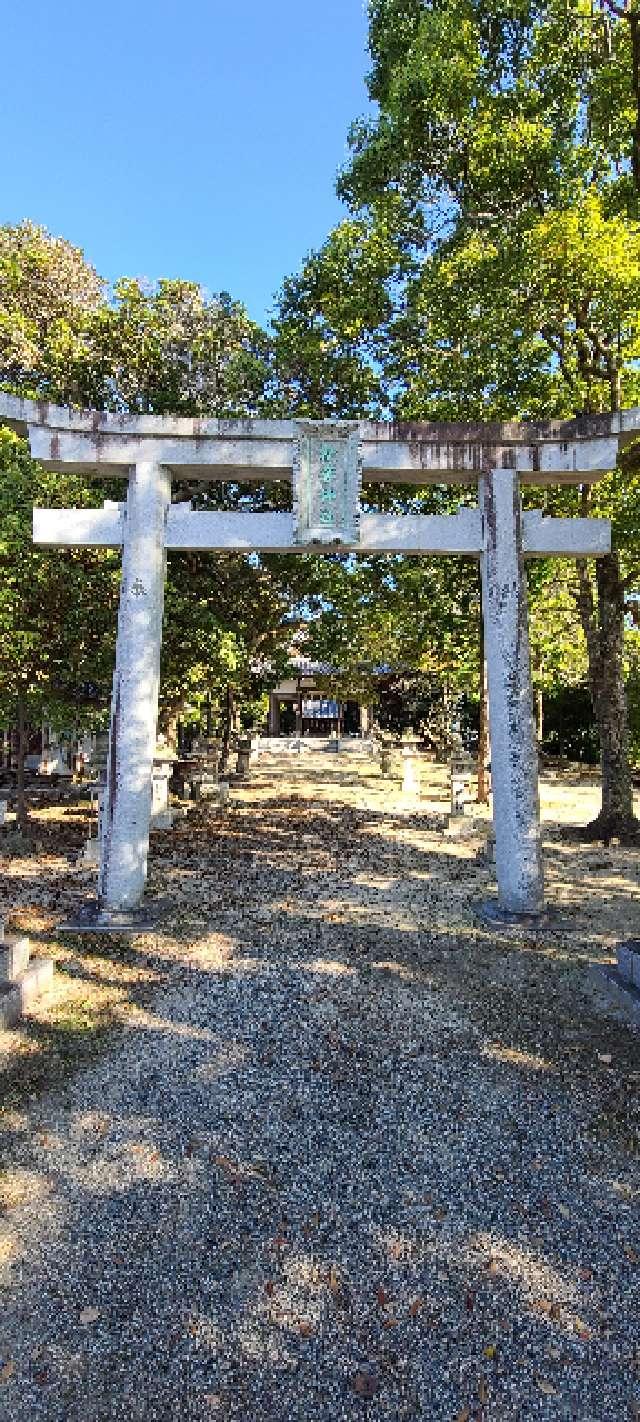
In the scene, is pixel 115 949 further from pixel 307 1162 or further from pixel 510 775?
pixel 510 775

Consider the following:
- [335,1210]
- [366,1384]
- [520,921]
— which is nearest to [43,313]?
[520,921]

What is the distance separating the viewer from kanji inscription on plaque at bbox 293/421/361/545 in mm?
7559

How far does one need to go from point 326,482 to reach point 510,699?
10.1 ft

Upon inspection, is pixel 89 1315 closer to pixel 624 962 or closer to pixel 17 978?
pixel 17 978

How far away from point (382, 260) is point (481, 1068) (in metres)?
11.4

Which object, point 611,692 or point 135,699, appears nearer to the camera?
point 135,699

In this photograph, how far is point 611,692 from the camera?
38.8 ft

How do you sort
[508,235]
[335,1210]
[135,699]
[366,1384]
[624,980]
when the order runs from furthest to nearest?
[508,235] → [135,699] → [624,980] → [335,1210] → [366,1384]

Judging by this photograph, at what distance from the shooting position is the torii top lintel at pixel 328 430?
745cm

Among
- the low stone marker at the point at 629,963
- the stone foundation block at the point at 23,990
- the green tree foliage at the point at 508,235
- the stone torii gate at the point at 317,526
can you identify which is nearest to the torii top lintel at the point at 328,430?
the stone torii gate at the point at 317,526

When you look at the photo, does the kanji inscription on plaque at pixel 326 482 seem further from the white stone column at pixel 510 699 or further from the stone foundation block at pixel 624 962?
the stone foundation block at pixel 624 962

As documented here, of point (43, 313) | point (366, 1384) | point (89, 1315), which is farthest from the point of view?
point (43, 313)

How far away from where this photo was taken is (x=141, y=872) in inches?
297

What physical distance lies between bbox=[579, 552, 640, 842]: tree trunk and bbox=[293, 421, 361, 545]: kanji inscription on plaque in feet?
20.3
